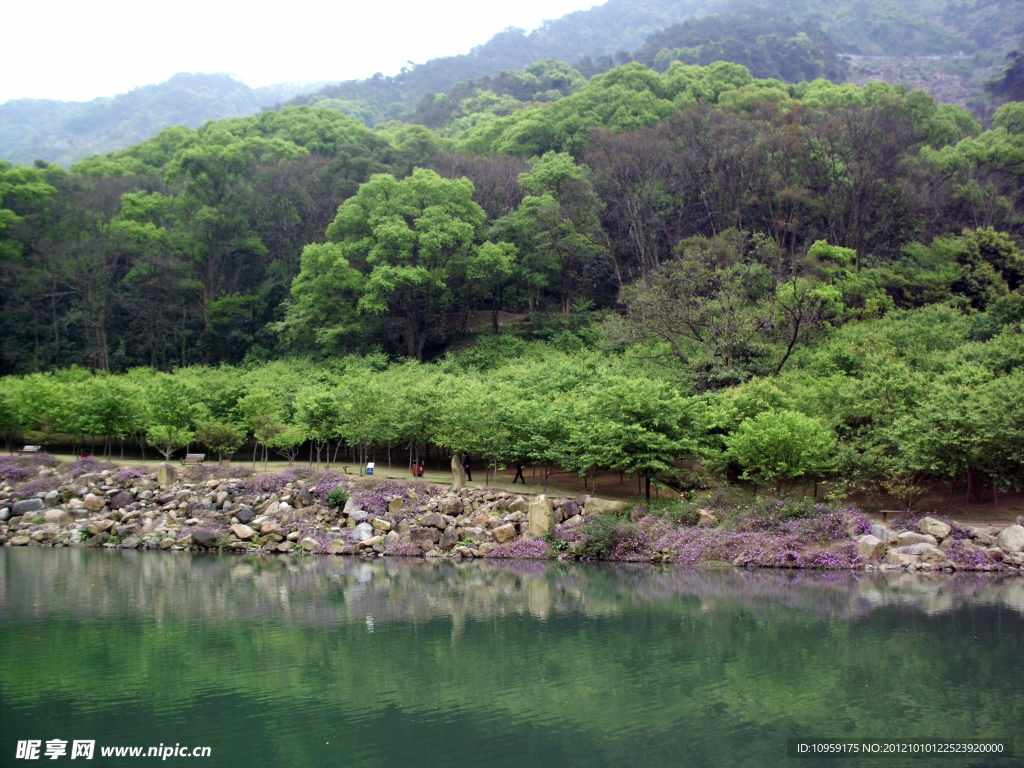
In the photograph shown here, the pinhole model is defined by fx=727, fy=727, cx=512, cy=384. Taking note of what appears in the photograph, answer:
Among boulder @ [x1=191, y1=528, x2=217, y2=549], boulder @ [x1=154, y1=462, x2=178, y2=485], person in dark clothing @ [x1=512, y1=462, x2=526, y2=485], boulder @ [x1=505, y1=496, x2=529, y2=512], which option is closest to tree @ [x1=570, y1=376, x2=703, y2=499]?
boulder @ [x1=505, y1=496, x2=529, y2=512]

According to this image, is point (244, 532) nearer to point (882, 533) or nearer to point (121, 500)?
point (121, 500)

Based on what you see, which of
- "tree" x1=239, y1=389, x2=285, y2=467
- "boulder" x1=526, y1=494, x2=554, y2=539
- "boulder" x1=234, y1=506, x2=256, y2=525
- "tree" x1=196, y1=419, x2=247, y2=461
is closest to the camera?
"boulder" x1=526, y1=494, x2=554, y2=539

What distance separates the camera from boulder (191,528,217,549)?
29.0 m

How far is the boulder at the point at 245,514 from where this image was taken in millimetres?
29984

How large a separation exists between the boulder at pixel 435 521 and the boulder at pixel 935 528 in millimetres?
16902

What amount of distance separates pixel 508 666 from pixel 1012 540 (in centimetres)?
1814

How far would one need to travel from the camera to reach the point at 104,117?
407 ft

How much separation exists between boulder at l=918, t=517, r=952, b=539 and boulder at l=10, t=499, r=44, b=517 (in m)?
32.5

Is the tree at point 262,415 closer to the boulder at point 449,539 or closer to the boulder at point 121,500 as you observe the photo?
the boulder at point 121,500

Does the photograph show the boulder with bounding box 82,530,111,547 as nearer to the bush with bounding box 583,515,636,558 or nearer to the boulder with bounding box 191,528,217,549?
the boulder with bounding box 191,528,217,549

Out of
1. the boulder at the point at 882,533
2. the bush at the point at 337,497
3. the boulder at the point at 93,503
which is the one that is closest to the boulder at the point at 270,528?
the bush at the point at 337,497

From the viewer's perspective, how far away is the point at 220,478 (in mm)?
32625

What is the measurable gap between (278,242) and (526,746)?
4986cm

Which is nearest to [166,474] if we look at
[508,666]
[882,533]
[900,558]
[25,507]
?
[25,507]
